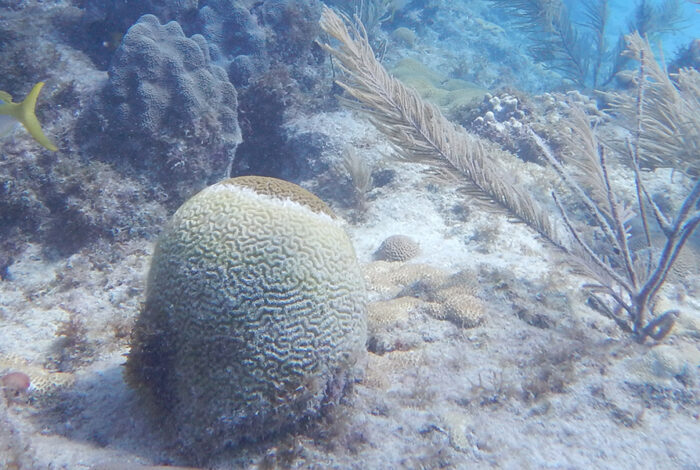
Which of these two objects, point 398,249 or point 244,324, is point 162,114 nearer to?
point 398,249

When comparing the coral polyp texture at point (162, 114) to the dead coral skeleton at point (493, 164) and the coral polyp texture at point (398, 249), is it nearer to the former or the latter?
the dead coral skeleton at point (493, 164)

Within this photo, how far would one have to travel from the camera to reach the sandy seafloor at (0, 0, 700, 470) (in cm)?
231

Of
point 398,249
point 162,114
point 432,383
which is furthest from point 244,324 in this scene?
point 162,114

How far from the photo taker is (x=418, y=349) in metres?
3.14

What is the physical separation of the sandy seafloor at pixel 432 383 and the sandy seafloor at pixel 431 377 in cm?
1

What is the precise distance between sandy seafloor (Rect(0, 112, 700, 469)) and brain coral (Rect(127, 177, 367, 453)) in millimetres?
243

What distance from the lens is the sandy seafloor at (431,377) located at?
7.57 ft

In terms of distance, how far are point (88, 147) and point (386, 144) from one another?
441 cm

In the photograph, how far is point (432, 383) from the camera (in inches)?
110

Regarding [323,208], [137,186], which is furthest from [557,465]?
[137,186]

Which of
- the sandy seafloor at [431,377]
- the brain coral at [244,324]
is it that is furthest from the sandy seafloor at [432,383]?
the brain coral at [244,324]

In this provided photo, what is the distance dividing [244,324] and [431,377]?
1472 mm

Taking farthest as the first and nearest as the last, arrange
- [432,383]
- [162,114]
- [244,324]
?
1. [162,114]
2. [432,383]
3. [244,324]

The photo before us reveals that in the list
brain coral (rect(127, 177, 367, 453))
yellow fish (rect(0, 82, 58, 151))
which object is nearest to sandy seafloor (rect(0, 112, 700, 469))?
brain coral (rect(127, 177, 367, 453))
